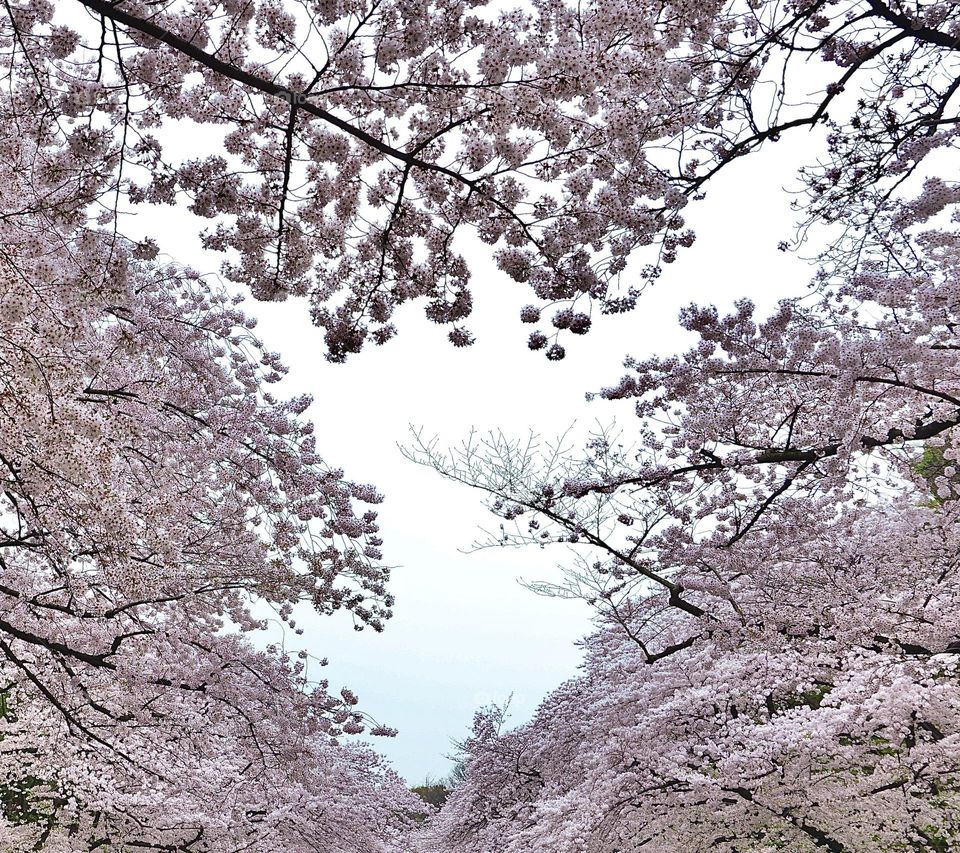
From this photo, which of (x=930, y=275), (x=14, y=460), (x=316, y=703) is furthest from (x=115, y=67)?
(x=316, y=703)

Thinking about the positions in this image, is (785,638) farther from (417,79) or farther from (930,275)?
(417,79)

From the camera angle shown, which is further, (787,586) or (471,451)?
(471,451)

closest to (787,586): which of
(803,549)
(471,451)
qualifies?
(803,549)

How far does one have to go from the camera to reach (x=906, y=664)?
622 centimetres

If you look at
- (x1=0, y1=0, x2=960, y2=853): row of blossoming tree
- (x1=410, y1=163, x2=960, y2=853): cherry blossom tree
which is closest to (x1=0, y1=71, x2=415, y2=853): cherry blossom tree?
(x1=0, y1=0, x2=960, y2=853): row of blossoming tree

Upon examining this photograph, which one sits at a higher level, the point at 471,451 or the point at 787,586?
the point at 471,451

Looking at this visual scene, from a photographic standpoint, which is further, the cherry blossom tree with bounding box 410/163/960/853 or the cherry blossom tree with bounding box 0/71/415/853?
the cherry blossom tree with bounding box 410/163/960/853

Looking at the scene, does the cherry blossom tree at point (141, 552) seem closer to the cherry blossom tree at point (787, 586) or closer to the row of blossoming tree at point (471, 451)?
the row of blossoming tree at point (471, 451)

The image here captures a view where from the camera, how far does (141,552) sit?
6.68 meters

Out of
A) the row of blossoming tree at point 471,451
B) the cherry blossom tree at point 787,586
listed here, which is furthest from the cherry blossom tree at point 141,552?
the cherry blossom tree at point 787,586

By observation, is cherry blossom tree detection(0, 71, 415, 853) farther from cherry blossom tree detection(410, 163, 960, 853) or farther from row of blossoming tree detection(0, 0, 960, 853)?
cherry blossom tree detection(410, 163, 960, 853)

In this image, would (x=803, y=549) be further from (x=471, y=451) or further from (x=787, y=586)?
(x=471, y=451)

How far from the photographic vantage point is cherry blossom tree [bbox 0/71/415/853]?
3.72m

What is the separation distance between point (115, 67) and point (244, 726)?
774cm
